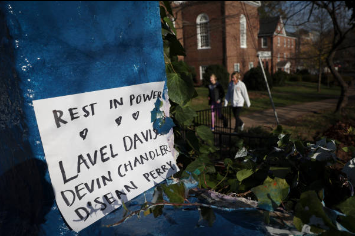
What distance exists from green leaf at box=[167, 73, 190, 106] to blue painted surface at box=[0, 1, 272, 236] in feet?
0.97

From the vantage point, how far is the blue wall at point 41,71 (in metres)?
0.98

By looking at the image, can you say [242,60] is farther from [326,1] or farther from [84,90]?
[84,90]

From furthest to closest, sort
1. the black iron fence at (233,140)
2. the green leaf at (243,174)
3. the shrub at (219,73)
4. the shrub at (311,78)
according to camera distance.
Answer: the shrub at (311,78), the shrub at (219,73), the black iron fence at (233,140), the green leaf at (243,174)

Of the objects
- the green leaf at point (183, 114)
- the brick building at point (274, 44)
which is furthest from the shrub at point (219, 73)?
the green leaf at point (183, 114)

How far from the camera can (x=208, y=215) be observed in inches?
48.6

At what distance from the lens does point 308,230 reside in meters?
1.06

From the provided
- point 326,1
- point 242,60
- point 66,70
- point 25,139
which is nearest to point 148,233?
point 25,139

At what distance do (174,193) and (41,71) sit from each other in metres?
0.78

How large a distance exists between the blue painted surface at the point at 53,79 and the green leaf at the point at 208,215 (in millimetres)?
72

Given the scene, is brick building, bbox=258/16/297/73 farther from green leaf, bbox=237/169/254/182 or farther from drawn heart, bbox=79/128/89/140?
drawn heart, bbox=79/128/89/140

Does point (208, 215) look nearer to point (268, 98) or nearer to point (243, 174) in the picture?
point (243, 174)

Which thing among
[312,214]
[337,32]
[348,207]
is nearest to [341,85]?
[337,32]

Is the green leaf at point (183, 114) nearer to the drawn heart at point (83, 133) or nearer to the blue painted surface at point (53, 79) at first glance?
the blue painted surface at point (53, 79)

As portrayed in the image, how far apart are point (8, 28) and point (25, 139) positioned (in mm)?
415
